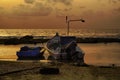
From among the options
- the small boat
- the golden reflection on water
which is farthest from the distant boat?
the small boat

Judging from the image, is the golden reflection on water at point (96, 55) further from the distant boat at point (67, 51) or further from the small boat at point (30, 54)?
the distant boat at point (67, 51)

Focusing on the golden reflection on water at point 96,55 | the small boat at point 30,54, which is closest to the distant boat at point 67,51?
the golden reflection on water at point 96,55

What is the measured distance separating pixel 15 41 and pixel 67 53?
5943cm

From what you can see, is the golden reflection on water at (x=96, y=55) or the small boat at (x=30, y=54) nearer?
the golden reflection on water at (x=96, y=55)

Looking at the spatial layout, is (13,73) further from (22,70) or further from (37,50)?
(37,50)

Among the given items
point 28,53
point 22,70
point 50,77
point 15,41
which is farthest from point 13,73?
point 15,41

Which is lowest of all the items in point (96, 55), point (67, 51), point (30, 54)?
point (96, 55)

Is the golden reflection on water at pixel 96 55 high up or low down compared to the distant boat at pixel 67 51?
down

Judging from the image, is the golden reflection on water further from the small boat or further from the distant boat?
the distant boat

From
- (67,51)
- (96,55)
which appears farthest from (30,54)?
(96,55)

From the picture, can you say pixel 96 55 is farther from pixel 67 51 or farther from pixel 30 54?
pixel 30 54

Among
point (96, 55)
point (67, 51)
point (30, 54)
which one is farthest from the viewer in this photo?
point (96, 55)

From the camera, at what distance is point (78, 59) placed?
Answer: 146ft

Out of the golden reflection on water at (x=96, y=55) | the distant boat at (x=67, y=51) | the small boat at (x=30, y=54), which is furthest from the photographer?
the small boat at (x=30, y=54)
